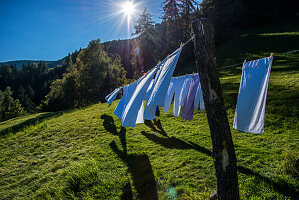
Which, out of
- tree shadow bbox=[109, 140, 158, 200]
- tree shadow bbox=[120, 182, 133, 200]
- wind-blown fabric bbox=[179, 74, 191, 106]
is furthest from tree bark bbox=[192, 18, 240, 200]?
wind-blown fabric bbox=[179, 74, 191, 106]

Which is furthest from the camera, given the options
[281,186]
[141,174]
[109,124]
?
[109,124]

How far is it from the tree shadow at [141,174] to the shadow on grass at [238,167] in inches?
39.8

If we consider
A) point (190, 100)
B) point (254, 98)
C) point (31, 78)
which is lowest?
point (190, 100)

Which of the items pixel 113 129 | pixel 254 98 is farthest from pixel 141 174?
pixel 113 129

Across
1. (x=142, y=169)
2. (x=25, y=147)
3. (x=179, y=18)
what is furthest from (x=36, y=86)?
(x=142, y=169)

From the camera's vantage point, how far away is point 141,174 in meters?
3.65

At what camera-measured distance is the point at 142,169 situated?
3824 mm

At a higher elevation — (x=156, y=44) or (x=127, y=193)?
(x=156, y=44)

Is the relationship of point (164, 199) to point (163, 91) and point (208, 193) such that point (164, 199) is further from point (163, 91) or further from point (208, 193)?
point (163, 91)

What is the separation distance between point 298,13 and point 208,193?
31764mm

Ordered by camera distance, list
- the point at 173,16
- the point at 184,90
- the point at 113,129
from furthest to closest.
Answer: the point at 173,16 < the point at 113,129 < the point at 184,90

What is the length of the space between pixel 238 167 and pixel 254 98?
1632 mm

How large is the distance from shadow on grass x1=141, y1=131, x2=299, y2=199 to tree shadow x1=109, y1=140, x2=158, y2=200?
1012mm

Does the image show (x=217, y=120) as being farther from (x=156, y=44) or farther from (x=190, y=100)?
(x=156, y=44)
